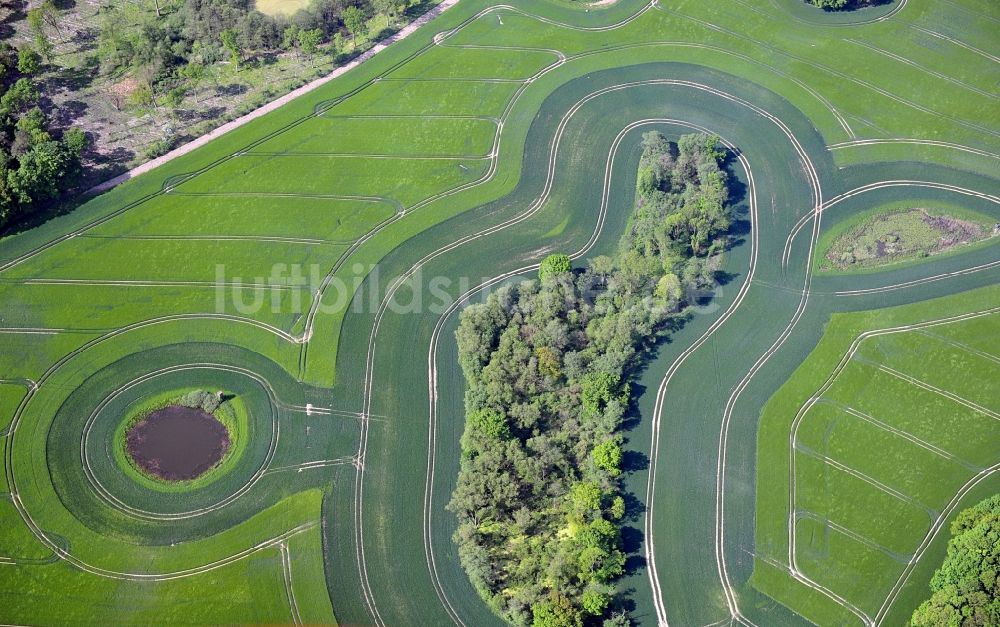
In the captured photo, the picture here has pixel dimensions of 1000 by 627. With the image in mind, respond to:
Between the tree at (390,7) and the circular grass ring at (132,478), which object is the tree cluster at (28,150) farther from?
the tree at (390,7)

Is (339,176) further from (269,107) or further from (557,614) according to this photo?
(557,614)

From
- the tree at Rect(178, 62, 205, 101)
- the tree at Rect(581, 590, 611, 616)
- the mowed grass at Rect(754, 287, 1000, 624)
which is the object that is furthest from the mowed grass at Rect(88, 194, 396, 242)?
the mowed grass at Rect(754, 287, 1000, 624)

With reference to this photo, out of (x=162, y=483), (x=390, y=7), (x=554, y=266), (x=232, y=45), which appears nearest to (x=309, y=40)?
(x=232, y=45)

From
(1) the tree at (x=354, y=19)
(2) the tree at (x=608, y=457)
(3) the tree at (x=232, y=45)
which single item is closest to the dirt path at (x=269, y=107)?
(1) the tree at (x=354, y=19)

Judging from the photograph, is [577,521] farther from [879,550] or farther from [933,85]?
[933,85]

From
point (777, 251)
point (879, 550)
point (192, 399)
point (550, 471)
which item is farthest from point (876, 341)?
point (192, 399)

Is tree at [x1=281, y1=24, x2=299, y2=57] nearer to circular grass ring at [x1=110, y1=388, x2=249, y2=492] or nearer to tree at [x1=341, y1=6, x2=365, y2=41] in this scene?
tree at [x1=341, y1=6, x2=365, y2=41]
